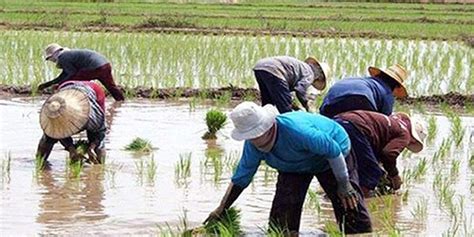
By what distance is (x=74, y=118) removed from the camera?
634 cm

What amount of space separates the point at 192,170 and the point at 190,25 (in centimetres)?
1362

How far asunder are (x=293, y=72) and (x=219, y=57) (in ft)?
19.7

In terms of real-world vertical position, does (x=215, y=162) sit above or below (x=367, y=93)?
below

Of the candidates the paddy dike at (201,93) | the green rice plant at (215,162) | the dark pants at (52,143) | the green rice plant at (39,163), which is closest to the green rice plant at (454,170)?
the green rice plant at (215,162)

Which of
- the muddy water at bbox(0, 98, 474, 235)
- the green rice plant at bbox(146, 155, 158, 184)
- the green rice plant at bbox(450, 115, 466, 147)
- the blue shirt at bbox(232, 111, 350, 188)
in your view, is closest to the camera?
the blue shirt at bbox(232, 111, 350, 188)

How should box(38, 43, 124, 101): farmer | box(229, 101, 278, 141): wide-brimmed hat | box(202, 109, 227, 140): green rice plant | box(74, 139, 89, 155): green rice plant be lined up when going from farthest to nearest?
box(38, 43, 124, 101): farmer
box(202, 109, 227, 140): green rice plant
box(74, 139, 89, 155): green rice plant
box(229, 101, 278, 141): wide-brimmed hat

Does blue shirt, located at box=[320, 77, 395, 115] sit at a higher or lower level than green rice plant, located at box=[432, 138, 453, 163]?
higher

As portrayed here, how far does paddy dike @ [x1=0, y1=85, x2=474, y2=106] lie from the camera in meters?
10.2

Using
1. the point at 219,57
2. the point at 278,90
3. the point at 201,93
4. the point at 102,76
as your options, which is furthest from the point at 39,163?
the point at 219,57

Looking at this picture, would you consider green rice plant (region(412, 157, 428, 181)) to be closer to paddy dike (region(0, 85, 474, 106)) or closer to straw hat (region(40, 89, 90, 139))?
straw hat (region(40, 89, 90, 139))

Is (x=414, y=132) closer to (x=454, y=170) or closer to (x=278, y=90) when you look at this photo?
(x=454, y=170)

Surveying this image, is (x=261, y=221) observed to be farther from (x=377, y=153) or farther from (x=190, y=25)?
(x=190, y=25)

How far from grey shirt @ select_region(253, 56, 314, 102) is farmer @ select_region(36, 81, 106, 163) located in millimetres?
1418

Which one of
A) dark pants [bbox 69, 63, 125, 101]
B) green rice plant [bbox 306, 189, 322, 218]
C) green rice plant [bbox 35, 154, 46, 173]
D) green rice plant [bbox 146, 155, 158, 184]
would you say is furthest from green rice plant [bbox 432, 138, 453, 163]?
dark pants [bbox 69, 63, 125, 101]
